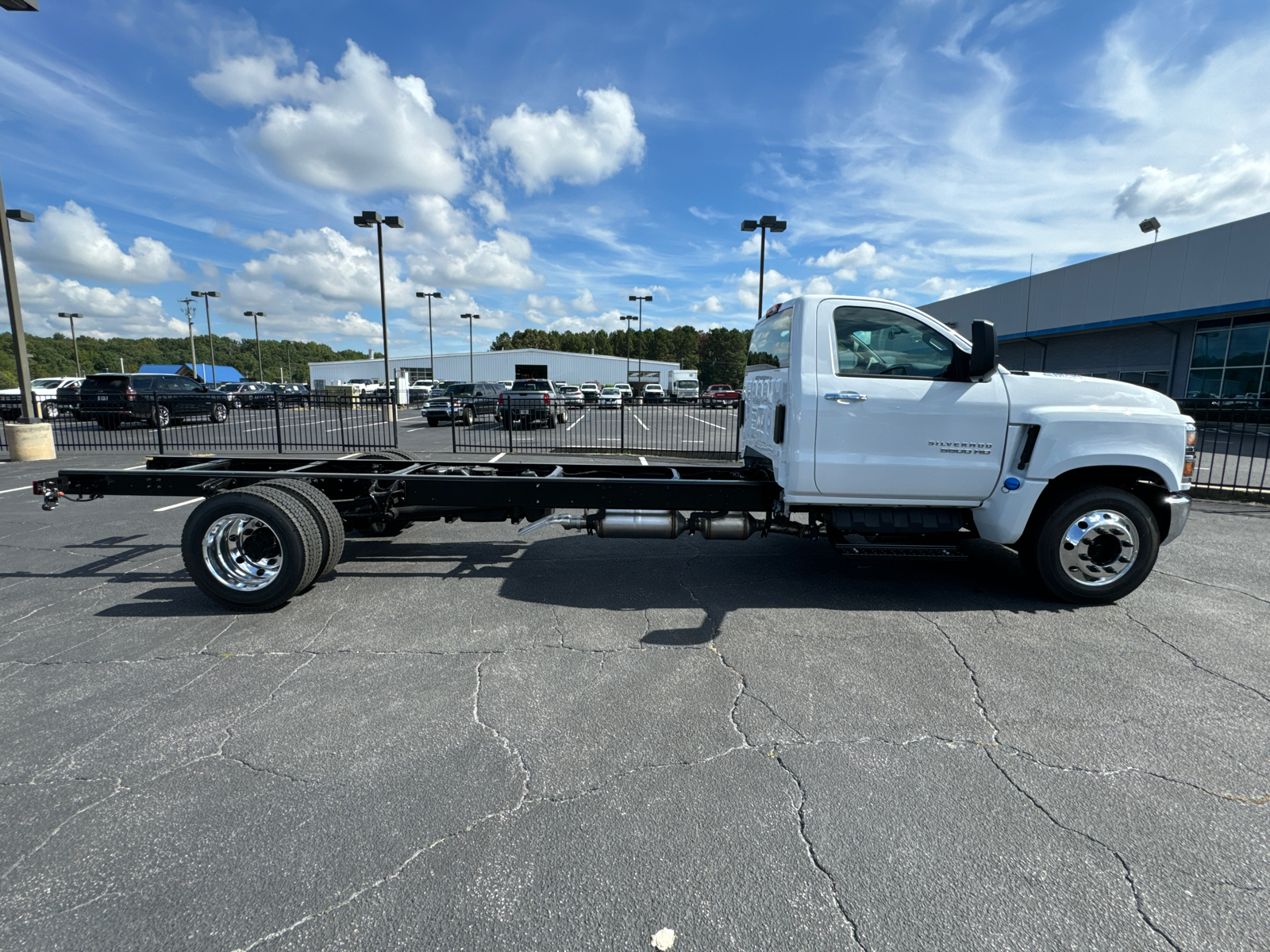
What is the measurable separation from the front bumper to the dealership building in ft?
74.6

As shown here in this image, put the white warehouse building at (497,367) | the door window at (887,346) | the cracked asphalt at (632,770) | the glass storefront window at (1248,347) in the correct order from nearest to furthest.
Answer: the cracked asphalt at (632,770)
the door window at (887,346)
the glass storefront window at (1248,347)
the white warehouse building at (497,367)

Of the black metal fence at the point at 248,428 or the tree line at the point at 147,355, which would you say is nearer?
the black metal fence at the point at 248,428

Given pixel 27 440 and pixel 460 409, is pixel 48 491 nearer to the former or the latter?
pixel 27 440

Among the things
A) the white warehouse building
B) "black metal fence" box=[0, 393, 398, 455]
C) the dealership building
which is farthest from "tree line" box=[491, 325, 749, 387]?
"black metal fence" box=[0, 393, 398, 455]

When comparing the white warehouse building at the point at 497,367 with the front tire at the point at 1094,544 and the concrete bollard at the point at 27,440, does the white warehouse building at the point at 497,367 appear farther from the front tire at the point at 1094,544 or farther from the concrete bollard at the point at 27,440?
the front tire at the point at 1094,544

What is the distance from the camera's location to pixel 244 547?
4645 mm

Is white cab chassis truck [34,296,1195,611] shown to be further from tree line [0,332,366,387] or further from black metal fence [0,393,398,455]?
tree line [0,332,366,387]

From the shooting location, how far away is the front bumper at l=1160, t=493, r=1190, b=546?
15.1ft

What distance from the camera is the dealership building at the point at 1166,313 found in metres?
21.0

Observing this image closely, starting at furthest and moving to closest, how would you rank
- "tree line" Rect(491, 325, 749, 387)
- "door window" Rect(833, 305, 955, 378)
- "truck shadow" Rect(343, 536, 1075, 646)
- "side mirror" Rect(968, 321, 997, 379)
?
"tree line" Rect(491, 325, 749, 387) < "truck shadow" Rect(343, 536, 1075, 646) < "door window" Rect(833, 305, 955, 378) < "side mirror" Rect(968, 321, 997, 379)

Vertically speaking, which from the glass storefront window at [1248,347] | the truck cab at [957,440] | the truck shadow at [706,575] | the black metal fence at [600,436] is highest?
the glass storefront window at [1248,347]

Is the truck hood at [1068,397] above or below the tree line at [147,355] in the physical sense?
below

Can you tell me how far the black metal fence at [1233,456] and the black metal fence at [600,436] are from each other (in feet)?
25.9

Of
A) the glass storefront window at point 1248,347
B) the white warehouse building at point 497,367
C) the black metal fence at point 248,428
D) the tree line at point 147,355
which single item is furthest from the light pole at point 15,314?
the tree line at point 147,355
